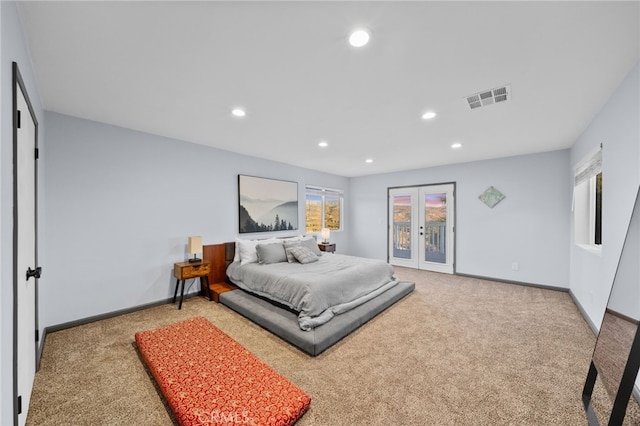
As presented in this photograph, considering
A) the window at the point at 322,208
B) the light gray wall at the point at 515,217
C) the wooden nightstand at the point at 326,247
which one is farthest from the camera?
the window at the point at 322,208

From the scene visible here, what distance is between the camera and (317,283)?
9.62 feet

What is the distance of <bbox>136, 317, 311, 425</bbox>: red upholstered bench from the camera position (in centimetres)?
153

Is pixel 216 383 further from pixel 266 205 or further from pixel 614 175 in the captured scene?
pixel 614 175

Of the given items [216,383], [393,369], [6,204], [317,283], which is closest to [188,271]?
[317,283]

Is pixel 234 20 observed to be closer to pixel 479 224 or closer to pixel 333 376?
pixel 333 376

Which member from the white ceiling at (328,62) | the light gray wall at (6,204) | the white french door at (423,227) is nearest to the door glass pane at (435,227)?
the white french door at (423,227)

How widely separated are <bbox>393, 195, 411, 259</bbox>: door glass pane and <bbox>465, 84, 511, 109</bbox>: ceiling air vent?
370 cm

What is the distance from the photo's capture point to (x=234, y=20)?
147 centimetres

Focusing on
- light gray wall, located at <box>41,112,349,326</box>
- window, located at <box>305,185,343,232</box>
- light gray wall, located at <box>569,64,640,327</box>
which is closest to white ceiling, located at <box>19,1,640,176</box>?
light gray wall, located at <box>569,64,640,327</box>

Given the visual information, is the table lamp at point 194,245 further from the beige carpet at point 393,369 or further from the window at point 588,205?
the window at point 588,205

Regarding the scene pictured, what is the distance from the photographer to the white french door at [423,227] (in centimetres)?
550

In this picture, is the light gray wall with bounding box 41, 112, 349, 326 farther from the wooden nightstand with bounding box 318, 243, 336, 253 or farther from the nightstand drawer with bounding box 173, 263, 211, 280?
the wooden nightstand with bounding box 318, 243, 336, 253

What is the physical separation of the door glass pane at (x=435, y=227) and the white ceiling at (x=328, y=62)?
249 cm

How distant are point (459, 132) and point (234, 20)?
3058 mm
